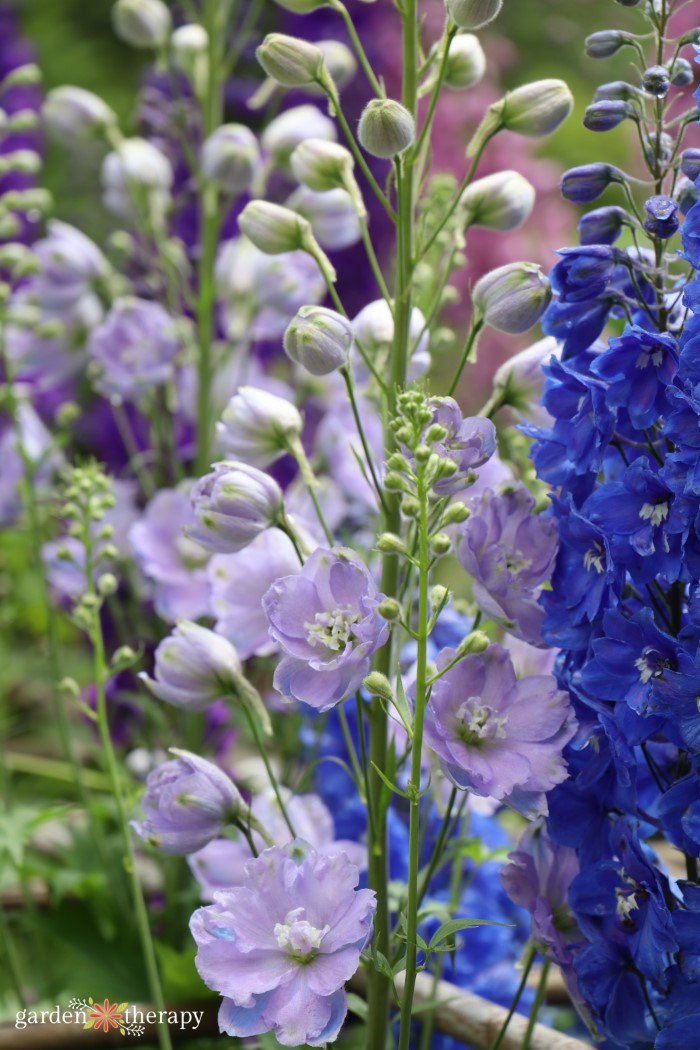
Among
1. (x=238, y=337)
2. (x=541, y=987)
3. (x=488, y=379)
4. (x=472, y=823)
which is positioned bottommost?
(x=488, y=379)

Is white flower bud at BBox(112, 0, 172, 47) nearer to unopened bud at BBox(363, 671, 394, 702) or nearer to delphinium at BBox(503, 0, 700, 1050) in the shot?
delphinium at BBox(503, 0, 700, 1050)

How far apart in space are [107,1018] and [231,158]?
602mm

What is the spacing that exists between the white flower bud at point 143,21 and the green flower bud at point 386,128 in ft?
1.76

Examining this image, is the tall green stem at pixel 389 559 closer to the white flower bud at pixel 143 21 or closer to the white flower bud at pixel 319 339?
the white flower bud at pixel 319 339

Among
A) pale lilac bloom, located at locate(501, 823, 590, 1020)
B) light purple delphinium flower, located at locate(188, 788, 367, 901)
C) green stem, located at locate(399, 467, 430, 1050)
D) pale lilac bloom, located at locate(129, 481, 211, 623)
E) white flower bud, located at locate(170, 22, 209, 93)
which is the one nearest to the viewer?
green stem, located at locate(399, 467, 430, 1050)

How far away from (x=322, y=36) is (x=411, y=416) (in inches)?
49.0

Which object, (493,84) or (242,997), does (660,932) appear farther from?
(493,84)

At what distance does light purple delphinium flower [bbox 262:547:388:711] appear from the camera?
0.48 m

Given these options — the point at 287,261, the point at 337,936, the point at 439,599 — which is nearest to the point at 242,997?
the point at 337,936

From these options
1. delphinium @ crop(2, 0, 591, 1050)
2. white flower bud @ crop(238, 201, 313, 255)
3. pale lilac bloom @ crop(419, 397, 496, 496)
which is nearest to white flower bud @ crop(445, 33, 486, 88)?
delphinium @ crop(2, 0, 591, 1050)

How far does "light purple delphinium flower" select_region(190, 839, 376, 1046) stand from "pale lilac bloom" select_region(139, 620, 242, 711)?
131 millimetres

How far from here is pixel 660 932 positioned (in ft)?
1.61

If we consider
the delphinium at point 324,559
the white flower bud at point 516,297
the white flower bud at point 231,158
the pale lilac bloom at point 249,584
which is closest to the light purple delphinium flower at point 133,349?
the delphinium at point 324,559

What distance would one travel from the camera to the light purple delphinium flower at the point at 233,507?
21.6 inches
